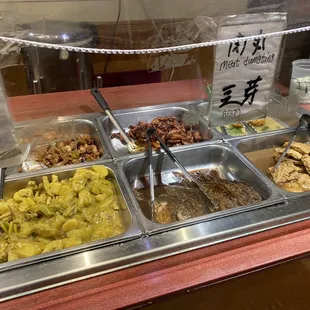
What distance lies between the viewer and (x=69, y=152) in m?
1.45

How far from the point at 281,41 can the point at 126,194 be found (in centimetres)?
91

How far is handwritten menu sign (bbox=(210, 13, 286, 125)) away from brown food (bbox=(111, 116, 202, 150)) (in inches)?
6.0

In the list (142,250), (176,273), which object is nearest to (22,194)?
(142,250)

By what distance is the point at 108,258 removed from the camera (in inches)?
35.5

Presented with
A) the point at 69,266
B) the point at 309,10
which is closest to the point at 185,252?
the point at 69,266

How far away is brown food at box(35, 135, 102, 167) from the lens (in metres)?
1.39

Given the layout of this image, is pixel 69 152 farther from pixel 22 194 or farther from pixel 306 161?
pixel 306 161

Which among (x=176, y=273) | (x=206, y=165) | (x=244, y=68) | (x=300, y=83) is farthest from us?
(x=300, y=83)

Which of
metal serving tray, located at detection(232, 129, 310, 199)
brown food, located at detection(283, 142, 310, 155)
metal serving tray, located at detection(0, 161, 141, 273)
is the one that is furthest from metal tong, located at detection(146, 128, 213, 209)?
brown food, located at detection(283, 142, 310, 155)

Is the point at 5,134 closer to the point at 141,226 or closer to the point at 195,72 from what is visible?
the point at 141,226

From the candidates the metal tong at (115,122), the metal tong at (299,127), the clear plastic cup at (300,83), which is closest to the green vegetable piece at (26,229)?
the metal tong at (115,122)

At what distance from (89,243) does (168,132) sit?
2.50 feet

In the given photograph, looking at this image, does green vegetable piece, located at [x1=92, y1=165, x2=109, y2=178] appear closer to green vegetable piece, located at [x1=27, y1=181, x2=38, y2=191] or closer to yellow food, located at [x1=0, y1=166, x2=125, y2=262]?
yellow food, located at [x1=0, y1=166, x2=125, y2=262]

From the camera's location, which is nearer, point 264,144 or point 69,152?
point 69,152
